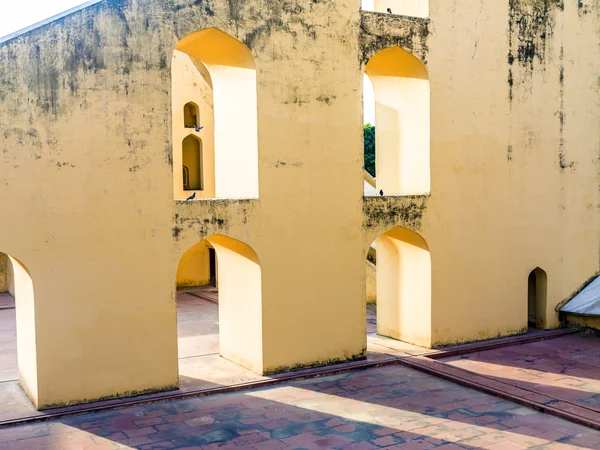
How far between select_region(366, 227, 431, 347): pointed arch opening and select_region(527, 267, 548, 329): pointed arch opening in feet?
7.55

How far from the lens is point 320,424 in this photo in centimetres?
752

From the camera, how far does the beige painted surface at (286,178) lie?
25.4ft

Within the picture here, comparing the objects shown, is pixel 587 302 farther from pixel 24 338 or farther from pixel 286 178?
pixel 24 338

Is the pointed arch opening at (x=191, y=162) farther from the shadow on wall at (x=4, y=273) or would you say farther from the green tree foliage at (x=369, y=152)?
the green tree foliage at (x=369, y=152)

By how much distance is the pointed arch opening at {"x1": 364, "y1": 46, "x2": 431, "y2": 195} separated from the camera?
10.3 m

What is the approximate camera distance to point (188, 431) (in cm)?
728

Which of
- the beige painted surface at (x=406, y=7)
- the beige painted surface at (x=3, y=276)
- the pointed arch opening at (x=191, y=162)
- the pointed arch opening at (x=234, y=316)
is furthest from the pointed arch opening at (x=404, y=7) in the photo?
the beige painted surface at (x=3, y=276)

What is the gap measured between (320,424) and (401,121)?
5.23m

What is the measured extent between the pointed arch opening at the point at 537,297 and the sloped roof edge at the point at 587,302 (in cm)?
37

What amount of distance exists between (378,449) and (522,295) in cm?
548

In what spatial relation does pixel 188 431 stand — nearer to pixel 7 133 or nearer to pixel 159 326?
pixel 159 326

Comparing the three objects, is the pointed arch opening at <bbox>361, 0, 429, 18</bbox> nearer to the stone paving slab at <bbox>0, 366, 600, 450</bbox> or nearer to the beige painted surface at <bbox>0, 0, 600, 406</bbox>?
the beige painted surface at <bbox>0, 0, 600, 406</bbox>

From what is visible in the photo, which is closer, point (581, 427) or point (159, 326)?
point (581, 427)

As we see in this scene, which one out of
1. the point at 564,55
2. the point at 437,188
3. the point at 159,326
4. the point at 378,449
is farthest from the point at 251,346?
the point at 564,55
